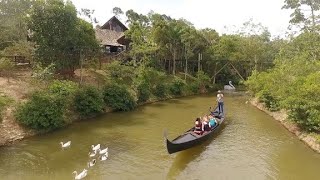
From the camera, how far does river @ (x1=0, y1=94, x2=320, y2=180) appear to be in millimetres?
14586

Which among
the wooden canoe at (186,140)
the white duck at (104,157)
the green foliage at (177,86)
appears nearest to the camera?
the wooden canoe at (186,140)

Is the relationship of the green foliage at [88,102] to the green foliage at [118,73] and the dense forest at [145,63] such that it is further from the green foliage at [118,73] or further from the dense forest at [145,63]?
the green foliage at [118,73]

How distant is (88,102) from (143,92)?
764 centimetres

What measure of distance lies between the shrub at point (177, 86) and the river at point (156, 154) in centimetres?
1185

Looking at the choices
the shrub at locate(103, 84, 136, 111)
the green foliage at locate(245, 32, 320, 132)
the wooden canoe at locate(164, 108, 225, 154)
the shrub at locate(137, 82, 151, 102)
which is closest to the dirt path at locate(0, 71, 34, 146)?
the shrub at locate(103, 84, 136, 111)

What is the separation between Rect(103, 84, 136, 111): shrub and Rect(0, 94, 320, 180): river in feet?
6.86

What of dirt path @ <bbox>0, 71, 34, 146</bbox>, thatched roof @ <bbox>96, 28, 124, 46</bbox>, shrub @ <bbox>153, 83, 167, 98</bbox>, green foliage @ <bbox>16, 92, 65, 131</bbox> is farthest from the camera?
thatched roof @ <bbox>96, 28, 124, 46</bbox>

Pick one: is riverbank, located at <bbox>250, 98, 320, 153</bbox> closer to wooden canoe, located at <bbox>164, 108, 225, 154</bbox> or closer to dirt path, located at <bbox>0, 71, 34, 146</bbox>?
wooden canoe, located at <bbox>164, 108, 225, 154</bbox>

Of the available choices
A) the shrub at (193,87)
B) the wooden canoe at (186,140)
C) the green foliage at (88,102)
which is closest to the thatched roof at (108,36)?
the shrub at (193,87)

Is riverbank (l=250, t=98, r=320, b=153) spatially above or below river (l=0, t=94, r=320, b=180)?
above

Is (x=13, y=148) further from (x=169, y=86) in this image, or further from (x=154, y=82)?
(x=169, y=86)

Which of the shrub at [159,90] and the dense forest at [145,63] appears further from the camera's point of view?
the shrub at [159,90]

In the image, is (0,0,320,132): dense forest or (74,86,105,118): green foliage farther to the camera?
(74,86,105,118): green foliage

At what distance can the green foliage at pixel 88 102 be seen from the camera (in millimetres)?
23703
